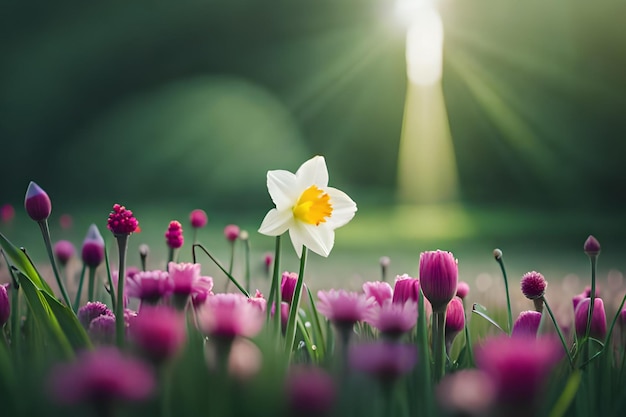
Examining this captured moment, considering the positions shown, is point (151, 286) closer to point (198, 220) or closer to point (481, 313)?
point (481, 313)

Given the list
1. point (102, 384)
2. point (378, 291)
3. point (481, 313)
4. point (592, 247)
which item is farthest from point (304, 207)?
point (102, 384)

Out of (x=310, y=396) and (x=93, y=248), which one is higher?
(x=93, y=248)

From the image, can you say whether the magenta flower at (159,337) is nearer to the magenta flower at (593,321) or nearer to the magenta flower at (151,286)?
the magenta flower at (151,286)

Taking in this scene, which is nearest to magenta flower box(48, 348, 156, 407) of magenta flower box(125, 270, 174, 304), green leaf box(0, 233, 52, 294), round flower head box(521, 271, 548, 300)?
magenta flower box(125, 270, 174, 304)

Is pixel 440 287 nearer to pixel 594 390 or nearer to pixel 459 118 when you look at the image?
pixel 594 390

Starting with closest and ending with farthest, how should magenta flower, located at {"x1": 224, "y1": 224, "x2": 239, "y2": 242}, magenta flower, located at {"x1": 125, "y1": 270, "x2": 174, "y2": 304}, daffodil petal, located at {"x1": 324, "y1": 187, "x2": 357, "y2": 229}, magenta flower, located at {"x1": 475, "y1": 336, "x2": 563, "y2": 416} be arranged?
magenta flower, located at {"x1": 475, "y1": 336, "x2": 563, "y2": 416} < magenta flower, located at {"x1": 125, "y1": 270, "x2": 174, "y2": 304} < daffodil petal, located at {"x1": 324, "y1": 187, "x2": 357, "y2": 229} < magenta flower, located at {"x1": 224, "y1": 224, "x2": 239, "y2": 242}

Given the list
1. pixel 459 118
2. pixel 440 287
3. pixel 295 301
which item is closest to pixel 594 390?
pixel 440 287

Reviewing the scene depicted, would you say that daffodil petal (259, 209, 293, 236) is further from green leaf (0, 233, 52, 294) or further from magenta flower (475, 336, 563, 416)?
magenta flower (475, 336, 563, 416)
